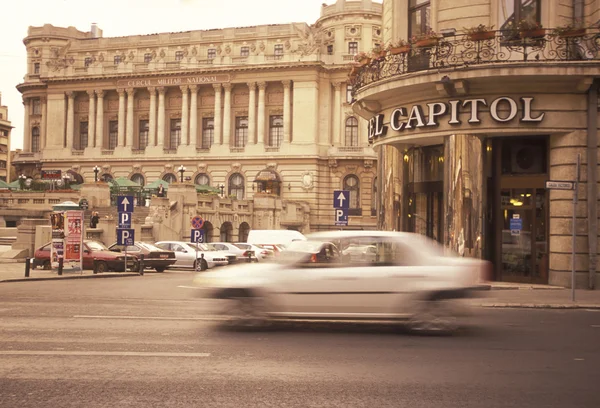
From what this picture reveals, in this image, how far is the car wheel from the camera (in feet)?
38.0

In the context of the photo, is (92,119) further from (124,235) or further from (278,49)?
(124,235)

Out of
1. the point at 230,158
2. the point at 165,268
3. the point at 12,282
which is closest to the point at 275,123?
the point at 230,158

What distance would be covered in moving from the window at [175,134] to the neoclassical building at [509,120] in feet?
203

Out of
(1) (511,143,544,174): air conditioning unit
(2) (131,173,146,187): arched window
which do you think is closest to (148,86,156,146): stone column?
(2) (131,173,146,187): arched window

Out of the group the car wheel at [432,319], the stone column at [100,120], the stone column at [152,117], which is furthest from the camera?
the stone column at [100,120]

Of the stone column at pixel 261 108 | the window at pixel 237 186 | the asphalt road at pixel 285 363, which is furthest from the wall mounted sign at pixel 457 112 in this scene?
the stone column at pixel 261 108

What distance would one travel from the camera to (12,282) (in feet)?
75.8

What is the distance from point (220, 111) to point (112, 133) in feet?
49.2

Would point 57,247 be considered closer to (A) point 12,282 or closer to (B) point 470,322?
(A) point 12,282

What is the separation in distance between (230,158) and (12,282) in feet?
179

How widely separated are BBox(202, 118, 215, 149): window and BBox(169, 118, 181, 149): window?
10.0ft

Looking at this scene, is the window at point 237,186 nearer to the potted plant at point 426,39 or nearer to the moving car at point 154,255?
the moving car at point 154,255

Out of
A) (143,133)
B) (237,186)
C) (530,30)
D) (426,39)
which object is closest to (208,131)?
(143,133)

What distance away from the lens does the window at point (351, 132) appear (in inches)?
3009
